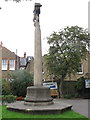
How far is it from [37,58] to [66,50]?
11.0 metres

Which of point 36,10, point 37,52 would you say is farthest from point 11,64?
point 37,52

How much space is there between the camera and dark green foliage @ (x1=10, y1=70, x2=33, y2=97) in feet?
57.5

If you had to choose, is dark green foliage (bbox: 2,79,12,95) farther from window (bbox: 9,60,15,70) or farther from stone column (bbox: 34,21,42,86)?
window (bbox: 9,60,15,70)

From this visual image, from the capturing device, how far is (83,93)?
74.9 feet

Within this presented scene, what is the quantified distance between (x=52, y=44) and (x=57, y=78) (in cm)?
592

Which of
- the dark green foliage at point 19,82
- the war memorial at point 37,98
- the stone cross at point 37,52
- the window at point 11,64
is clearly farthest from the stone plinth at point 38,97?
the window at point 11,64

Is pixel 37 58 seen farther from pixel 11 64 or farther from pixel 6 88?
pixel 11 64

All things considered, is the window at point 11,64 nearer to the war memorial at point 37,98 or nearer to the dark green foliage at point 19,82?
the dark green foliage at point 19,82

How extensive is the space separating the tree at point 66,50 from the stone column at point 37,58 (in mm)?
9602

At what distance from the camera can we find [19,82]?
57.7 ft

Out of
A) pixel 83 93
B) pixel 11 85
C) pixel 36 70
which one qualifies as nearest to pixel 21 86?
pixel 11 85

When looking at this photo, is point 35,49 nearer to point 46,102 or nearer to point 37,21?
point 37,21

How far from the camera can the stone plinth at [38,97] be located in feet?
31.2

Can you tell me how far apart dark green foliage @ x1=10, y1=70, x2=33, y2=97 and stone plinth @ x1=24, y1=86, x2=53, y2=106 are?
7775mm
